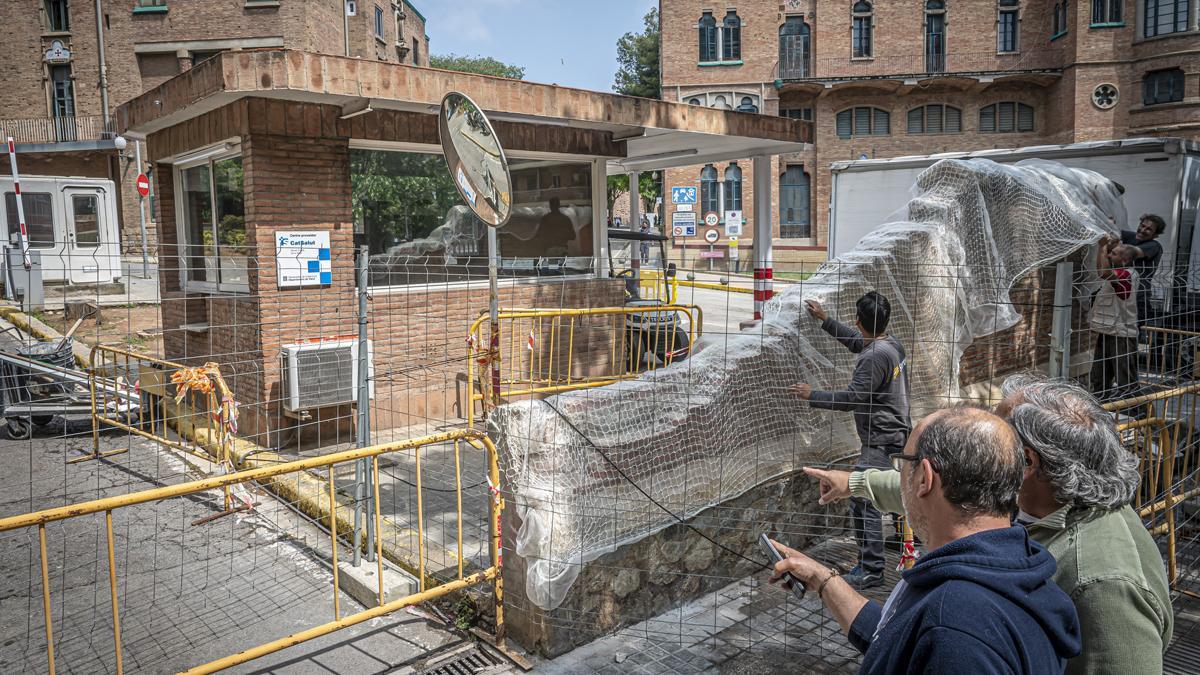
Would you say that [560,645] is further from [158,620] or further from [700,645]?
[158,620]

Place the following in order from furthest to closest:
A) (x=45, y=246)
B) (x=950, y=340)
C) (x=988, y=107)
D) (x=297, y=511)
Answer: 1. (x=988, y=107)
2. (x=45, y=246)
3. (x=297, y=511)
4. (x=950, y=340)

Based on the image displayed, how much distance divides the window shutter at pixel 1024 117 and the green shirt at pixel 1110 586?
138ft

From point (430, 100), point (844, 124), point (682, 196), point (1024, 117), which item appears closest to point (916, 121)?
point (844, 124)

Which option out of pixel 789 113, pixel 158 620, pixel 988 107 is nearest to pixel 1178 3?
pixel 988 107

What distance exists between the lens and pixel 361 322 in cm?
536

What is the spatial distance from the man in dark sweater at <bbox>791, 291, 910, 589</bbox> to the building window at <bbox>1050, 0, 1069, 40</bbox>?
39912mm

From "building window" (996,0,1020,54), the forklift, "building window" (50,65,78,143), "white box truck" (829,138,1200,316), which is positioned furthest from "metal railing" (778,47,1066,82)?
"building window" (50,65,78,143)

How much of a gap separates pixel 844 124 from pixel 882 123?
175cm

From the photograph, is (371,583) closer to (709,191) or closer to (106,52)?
(709,191)

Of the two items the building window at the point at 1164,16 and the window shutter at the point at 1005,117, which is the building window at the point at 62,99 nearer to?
the window shutter at the point at 1005,117

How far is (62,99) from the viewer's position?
35.6m

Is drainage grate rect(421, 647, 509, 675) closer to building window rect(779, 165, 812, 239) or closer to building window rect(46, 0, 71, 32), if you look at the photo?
building window rect(779, 165, 812, 239)

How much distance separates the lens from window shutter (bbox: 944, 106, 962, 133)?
3866 centimetres

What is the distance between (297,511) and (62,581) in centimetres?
163
